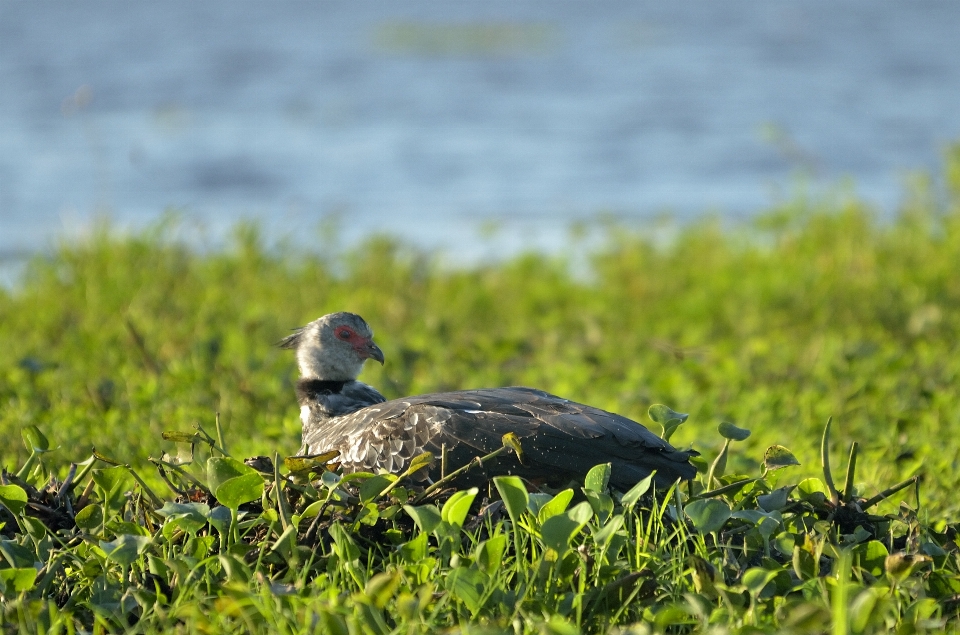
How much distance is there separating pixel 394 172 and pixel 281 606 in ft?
29.3

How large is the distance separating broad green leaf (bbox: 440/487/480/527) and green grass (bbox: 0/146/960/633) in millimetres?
13

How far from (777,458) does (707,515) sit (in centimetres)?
37

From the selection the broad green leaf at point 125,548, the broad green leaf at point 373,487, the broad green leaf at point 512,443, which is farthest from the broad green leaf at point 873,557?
the broad green leaf at point 125,548

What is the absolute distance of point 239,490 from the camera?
264cm

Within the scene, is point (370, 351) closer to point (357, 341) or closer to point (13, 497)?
point (357, 341)

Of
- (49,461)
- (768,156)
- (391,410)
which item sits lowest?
(768,156)

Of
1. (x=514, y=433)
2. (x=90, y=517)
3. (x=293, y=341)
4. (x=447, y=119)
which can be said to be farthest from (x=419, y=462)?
(x=447, y=119)

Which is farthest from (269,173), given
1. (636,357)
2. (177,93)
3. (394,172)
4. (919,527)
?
(919,527)

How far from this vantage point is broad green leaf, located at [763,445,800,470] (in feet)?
9.32

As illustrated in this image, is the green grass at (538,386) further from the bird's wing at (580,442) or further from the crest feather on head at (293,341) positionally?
the crest feather on head at (293,341)

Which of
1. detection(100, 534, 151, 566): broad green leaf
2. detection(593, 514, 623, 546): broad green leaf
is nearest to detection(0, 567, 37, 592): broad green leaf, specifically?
detection(100, 534, 151, 566): broad green leaf

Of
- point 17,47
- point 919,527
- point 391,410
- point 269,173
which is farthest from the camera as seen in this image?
point 17,47

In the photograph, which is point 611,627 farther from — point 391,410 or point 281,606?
point 391,410

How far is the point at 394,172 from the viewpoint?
1108cm
